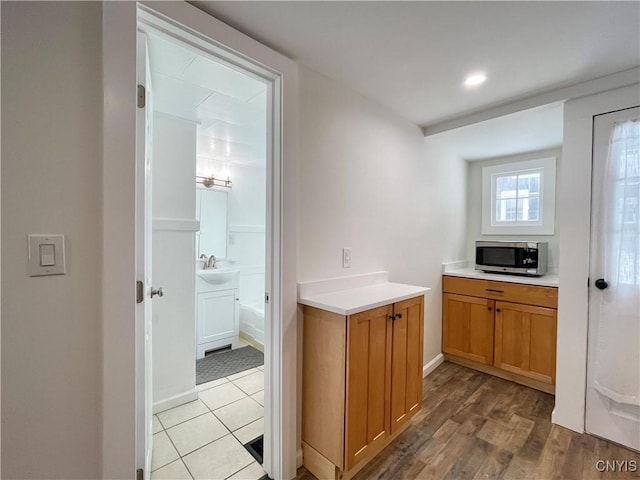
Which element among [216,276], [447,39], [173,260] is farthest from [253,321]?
[447,39]

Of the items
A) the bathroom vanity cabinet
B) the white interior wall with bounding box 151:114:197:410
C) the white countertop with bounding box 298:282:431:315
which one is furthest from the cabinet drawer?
the white interior wall with bounding box 151:114:197:410

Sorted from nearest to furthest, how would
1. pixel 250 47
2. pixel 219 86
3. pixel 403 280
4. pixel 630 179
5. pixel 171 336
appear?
pixel 250 47 < pixel 630 179 < pixel 219 86 < pixel 171 336 < pixel 403 280

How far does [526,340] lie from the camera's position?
2.45m

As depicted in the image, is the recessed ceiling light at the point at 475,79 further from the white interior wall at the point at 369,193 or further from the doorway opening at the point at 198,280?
the doorway opening at the point at 198,280

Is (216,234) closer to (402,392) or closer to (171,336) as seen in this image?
(171,336)

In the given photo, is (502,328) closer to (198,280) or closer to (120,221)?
(120,221)

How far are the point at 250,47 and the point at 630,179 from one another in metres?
2.34

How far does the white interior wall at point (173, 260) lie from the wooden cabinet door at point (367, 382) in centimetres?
145

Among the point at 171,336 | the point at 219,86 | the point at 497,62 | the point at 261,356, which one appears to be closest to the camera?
the point at 497,62

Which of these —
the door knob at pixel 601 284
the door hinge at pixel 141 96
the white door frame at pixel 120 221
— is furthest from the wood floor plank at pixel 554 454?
the door hinge at pixel 141 96

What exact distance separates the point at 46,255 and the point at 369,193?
179 centimetres

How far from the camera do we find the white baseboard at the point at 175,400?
210 centimetres

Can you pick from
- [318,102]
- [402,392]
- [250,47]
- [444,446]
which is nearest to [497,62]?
[318,102]

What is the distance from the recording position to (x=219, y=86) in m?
1.82
